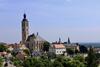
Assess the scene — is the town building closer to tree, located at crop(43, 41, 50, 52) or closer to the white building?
tree, located at crop(43, 41, 50, 52)

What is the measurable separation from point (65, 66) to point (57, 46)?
181 ft

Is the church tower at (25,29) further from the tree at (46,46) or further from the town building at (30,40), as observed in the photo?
the tree at (46,46)

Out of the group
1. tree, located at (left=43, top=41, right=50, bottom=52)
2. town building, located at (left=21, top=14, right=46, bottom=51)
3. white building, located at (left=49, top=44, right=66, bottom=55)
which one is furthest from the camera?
town building, located at (left=21, top=14, right=46, bottom=51)

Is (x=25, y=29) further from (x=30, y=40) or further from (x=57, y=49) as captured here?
(x=57, y=49)

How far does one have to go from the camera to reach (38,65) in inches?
1962

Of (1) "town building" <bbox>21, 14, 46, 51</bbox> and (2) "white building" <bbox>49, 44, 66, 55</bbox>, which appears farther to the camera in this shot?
(1) "town building" <bbox>21, 14, 46, 51</bbox>

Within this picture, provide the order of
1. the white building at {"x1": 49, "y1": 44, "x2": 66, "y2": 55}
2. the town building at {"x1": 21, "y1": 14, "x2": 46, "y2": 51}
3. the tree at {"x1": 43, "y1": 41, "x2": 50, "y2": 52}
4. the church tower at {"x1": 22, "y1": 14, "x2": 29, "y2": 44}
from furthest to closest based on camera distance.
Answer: the church tower at {"x1": 22, "y1": 14, "x2": 29, "y2": 44} < the town building at {"x1": 21, "y1": 14, "x2": 46, "y2": 51} < the tree at {"x1": 43, "y1": 41, "x2": 50, "y2": 52} < the white building at {"x1": 49, "y1": 44, "x2": 66, "y2": 55}

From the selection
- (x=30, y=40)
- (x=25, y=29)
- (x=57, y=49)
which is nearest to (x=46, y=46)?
(x=57, y=49)

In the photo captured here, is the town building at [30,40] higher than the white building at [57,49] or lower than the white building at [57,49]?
higher

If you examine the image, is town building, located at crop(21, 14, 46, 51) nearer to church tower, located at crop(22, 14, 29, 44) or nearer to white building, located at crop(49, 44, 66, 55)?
church tower, located at crop(22, 14, 29, 44)

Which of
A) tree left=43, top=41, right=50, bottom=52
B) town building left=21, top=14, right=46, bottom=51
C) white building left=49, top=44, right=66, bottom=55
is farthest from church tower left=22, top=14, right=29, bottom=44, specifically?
white building left=49, top=44, right=66, bottom=55

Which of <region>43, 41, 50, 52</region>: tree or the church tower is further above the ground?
the church tower

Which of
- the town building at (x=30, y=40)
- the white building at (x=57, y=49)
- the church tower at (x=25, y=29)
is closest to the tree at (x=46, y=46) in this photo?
the town building at (x=30, y=40)

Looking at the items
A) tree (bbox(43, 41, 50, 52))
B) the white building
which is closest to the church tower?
tree (bbox(43, 41, 50, 52))
